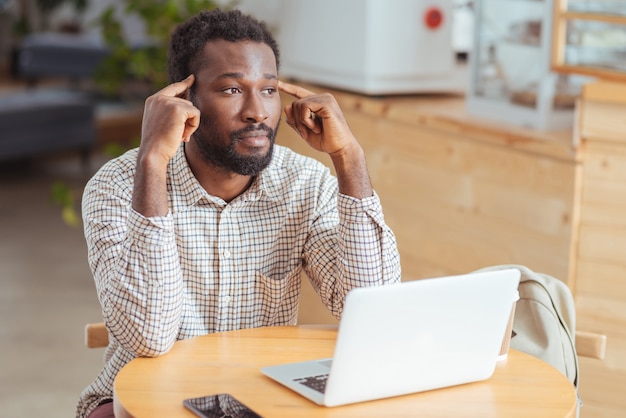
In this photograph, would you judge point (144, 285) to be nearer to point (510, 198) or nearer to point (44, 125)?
point (510, 198)

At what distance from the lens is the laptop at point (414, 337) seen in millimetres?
1336

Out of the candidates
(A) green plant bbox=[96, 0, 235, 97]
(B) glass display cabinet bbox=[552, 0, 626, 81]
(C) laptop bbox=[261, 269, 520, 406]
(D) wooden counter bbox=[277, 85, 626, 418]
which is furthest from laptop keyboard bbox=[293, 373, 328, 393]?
(A) green plant bbox=[96, 0, 235, 97]

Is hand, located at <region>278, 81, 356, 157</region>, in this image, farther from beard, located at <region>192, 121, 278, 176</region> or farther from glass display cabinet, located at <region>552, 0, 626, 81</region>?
glass display cabinet, located at <region>552, 0, 626, 81</region>

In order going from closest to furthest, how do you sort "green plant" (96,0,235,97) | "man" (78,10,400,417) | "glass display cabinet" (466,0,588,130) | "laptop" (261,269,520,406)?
"laptop" (261,269,520,406), "man" (78,10,400,417), "glass display cabinet" (466,0,588,130), "green plant" (96,0,235,97)

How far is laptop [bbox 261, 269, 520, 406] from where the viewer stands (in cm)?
134

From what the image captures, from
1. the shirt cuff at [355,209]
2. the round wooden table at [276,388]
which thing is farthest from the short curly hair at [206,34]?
the round wooden table at [276,388]

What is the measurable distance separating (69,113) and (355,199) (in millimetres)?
5195

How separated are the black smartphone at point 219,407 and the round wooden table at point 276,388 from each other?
0.01m

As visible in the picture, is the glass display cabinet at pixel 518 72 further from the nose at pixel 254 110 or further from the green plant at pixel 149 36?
the nose at pixel 254 110

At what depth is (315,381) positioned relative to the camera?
1502 mm

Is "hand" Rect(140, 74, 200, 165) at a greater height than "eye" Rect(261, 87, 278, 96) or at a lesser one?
lesser

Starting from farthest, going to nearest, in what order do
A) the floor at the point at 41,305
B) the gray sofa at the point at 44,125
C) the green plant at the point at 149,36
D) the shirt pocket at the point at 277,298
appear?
the gray sofa at the point at 44,125
the green plant at the point at 149,36
the floor at the point at 41,305
the shirt pocket at the point at 277,298

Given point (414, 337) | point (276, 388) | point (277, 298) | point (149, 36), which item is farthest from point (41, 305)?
point (414, 337)

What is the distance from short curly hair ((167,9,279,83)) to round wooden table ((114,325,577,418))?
60 cm
